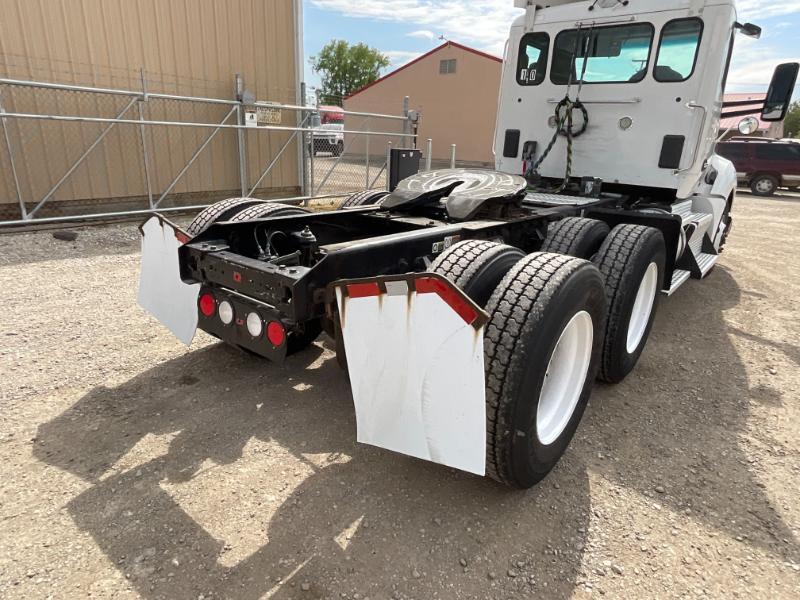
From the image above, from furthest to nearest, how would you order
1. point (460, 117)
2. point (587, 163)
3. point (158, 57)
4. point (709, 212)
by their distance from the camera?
1. point (460, 117)
2. point (158, 57)
3. point (709, 212)
4. point (587, 163)

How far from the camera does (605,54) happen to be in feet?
17.0

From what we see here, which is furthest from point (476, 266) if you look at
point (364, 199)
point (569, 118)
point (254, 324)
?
point (569, 118)

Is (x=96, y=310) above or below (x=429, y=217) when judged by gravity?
below

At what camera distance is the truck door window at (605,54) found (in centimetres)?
495

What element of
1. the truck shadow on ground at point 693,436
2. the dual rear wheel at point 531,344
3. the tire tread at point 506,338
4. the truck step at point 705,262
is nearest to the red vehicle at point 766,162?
the truck step at point 705,262

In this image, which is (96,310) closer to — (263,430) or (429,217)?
(263,430)

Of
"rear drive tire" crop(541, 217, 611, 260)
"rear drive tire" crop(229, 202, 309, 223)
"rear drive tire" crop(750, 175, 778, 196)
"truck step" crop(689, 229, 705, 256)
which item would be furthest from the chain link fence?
"rear drive tire" crop(750, 175, 778, 196)

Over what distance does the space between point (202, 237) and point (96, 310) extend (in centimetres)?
222

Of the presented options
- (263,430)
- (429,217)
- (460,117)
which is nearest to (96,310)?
(263,430)

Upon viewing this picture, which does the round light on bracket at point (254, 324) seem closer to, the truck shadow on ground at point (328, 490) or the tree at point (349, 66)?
the truck shadow on ground at point (328, 490)

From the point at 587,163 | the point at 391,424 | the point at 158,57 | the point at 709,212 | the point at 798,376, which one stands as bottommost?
the point at 798,376

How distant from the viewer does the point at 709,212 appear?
5.95 m

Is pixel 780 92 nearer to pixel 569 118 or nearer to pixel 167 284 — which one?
pixel 569 118

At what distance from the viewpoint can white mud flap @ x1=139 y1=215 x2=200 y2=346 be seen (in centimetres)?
317
